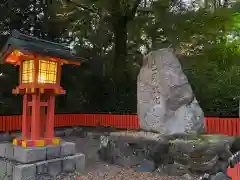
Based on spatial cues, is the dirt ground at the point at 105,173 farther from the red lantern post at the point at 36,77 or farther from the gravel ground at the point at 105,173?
the red lantern post at the point at 36,77

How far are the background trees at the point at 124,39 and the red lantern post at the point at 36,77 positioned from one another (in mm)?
4839

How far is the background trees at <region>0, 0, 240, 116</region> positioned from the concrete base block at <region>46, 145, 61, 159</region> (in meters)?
→ 5.30

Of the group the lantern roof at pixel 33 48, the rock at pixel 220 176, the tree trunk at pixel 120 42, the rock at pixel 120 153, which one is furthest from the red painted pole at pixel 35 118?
the tree trunk at pixel 120 42

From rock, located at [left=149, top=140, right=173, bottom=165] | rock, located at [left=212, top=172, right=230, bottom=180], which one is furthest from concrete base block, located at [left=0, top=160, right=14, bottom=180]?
rock, located at [left=212, top=172, right=230, bottom=180]

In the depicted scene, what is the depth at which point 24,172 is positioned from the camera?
532cm

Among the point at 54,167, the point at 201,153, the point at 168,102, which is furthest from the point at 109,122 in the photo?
the point at 201,153

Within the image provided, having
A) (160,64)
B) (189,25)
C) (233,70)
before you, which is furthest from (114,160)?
(189,25)

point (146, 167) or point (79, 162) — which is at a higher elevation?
point (79, 162)

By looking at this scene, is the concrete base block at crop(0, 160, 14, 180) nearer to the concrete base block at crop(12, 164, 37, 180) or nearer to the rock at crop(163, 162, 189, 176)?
the concrete base block at crop(12, 164, 37, 180)

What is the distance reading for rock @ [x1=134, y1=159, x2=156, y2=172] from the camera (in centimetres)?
642

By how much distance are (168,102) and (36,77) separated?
3.46 meters

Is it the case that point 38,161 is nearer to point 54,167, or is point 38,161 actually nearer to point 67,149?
point 54,167

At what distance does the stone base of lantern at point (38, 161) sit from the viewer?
5438 millimetres

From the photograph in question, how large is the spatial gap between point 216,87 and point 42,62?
22.8 feet
